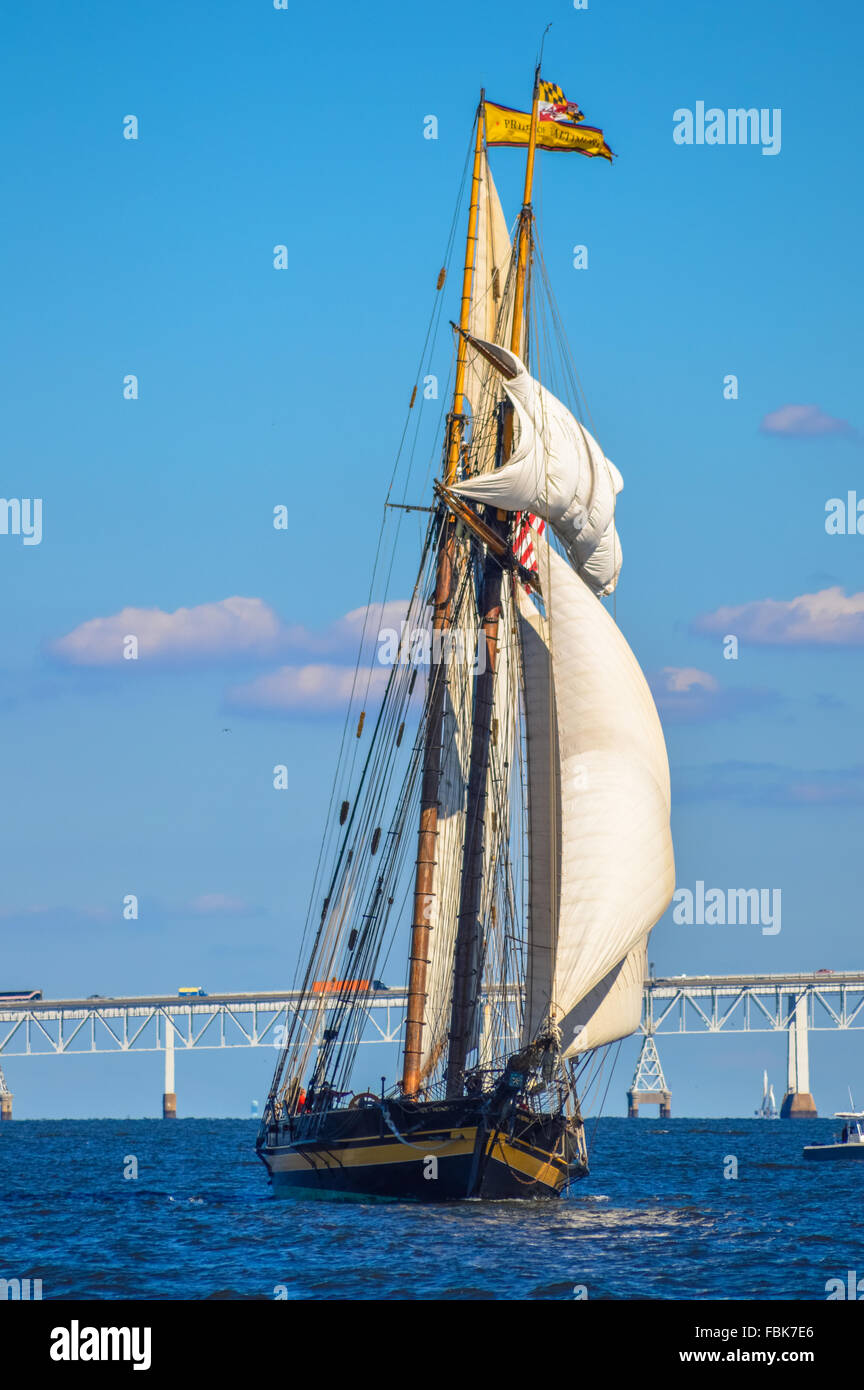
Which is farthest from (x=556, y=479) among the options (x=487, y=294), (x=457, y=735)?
(x=487, y=294)

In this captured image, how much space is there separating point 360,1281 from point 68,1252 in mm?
10813

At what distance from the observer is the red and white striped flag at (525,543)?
5706 cm

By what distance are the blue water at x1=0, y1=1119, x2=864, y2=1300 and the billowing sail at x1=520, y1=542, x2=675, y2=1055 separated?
239 inches

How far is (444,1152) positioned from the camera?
50.9 metres

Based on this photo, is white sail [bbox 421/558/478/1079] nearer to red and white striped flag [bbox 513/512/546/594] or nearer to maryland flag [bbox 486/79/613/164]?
red and white striped flag [bbox 513/512/546/594]

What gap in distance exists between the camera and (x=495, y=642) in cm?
5725

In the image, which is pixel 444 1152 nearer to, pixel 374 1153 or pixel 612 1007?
pixel 374 1153

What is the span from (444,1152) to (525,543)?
1796 cm

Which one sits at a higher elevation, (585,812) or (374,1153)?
(585,812)

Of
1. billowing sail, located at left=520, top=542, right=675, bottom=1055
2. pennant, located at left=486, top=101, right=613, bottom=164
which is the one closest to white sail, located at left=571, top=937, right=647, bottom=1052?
billowing sail, located at left=520, top=542, right=675, bottom=1055

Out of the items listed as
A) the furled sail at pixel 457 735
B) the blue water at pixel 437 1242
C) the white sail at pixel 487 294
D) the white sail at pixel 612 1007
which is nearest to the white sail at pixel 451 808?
the furled sail at pixel 457 735

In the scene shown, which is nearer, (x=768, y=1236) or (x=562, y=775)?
(x=768, y=1236)
